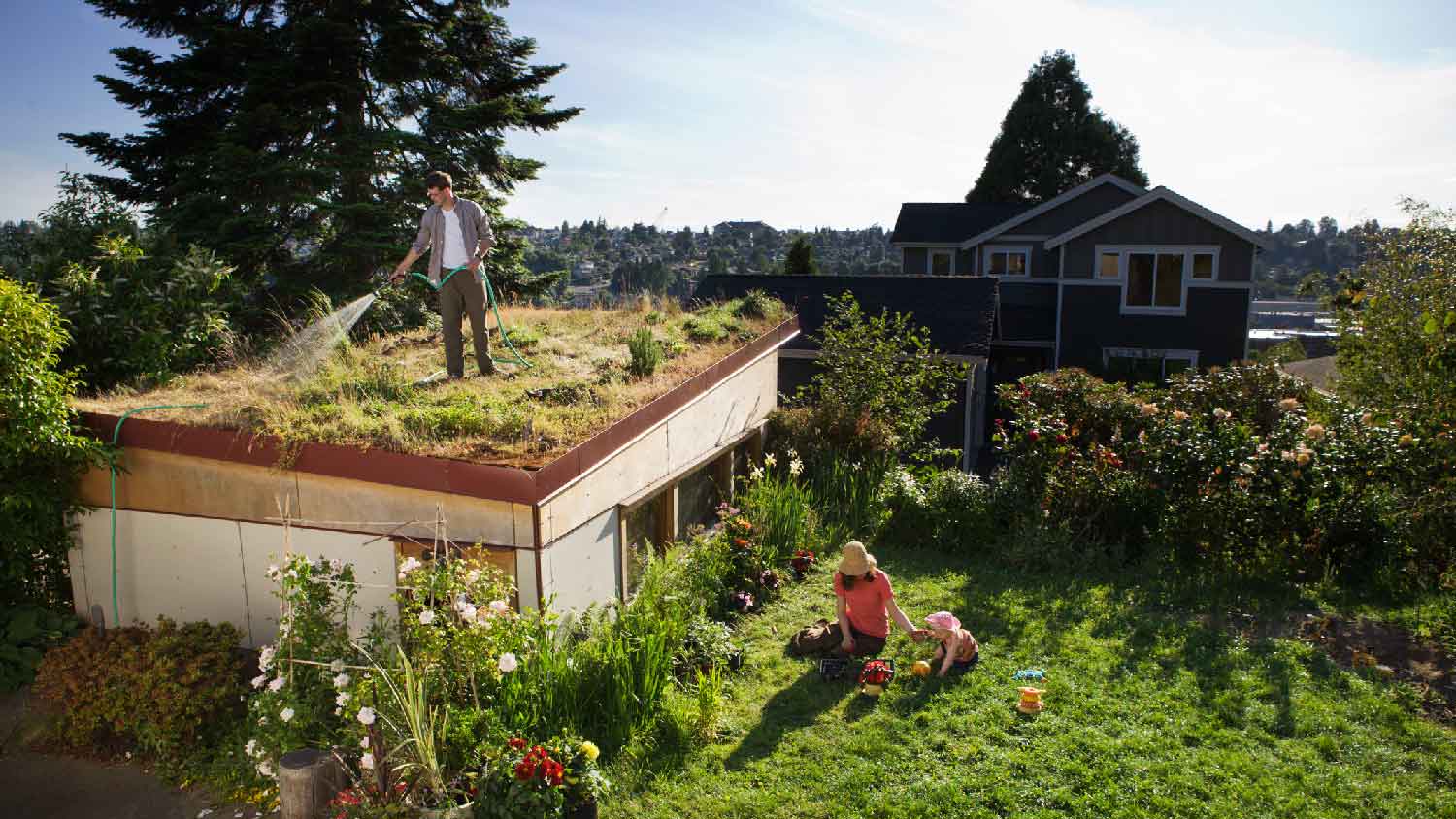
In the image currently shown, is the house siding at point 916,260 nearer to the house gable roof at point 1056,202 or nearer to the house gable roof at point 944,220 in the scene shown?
the house gable roof at point 944,220

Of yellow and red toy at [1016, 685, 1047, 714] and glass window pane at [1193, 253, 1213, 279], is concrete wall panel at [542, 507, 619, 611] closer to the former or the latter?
yellow and red toy at [1016, 685, 1047, 714]

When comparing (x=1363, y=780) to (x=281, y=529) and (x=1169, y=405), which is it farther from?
(x=281, y=529)

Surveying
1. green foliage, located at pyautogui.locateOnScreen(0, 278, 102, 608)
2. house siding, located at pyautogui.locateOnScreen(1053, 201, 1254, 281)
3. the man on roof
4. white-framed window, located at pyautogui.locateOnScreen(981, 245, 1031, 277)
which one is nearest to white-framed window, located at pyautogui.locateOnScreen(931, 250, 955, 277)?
white-framed window, located at pyautogui.locateOnScreen(981, 245, 1031, 277)

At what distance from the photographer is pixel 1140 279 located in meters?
20.9

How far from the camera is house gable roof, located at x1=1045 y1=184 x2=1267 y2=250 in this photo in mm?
19391

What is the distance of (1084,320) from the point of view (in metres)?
21.3

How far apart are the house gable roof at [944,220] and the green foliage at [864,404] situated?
1963 centimetres

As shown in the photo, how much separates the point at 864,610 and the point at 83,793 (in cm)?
587

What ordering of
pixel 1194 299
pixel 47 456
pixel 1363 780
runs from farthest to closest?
1. pixel 1194 299
2. pixel 47 456
3. pixel 1363 780

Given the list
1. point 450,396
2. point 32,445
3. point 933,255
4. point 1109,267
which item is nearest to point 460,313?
point 450,396

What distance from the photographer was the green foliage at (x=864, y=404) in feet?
37.7

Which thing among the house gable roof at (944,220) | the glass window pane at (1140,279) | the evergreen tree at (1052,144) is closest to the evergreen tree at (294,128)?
the glass window pane at (1140,279)

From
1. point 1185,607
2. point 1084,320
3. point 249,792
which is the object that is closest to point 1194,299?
point 1084,320

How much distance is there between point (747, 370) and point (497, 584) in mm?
5757
